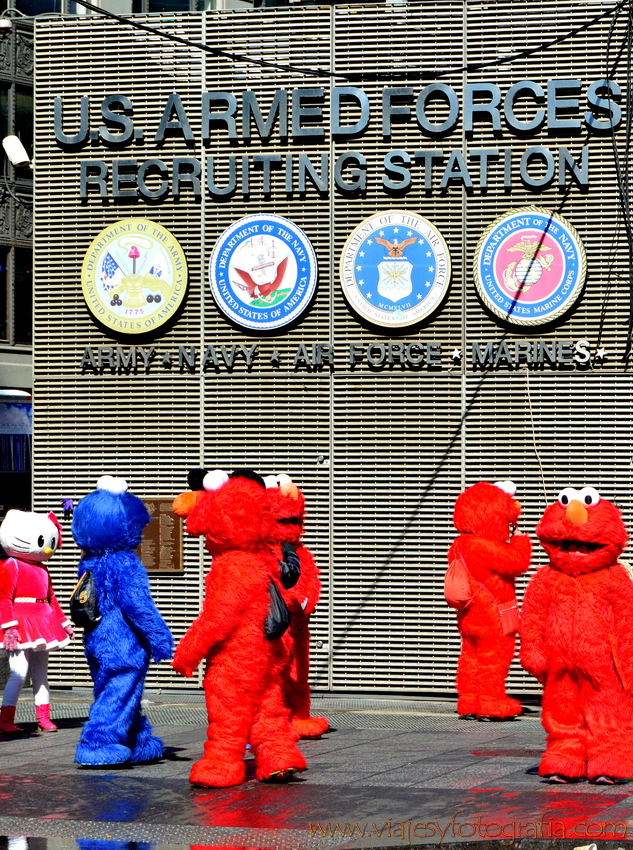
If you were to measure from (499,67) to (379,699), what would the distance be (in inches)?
236

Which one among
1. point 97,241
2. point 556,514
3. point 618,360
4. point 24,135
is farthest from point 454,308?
point 24,135

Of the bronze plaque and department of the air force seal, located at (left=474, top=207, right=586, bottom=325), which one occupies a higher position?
department of the air force seal, located at (left=474, top=207, right=586, bottom=325)

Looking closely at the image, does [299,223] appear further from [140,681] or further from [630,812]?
[630,812]

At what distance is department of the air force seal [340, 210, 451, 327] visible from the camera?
13.5 metres

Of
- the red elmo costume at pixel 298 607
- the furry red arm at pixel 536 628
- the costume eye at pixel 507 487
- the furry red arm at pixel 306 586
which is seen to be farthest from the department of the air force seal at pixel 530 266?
the furry red arm at pixel 536 628

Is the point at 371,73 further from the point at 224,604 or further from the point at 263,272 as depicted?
the point at 224,604

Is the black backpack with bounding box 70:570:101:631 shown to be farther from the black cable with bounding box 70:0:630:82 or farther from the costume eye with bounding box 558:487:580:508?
the black cable with bounding box 70:0:630:82

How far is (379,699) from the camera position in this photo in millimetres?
13289

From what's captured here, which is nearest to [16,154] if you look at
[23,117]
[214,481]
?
[214,481]

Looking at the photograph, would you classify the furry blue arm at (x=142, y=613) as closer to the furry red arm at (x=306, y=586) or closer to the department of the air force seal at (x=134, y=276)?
the furry red arm at (x=306, y=586)

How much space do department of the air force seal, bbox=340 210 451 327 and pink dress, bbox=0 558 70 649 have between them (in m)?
4.00

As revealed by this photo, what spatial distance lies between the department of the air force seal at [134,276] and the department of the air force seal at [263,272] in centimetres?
43

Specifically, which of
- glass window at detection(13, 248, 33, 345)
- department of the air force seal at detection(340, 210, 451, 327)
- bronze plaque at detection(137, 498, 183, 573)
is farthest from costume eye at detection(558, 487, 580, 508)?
glass window at detection(13, 248, 33, 345)

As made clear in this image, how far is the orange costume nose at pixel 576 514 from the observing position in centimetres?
905
